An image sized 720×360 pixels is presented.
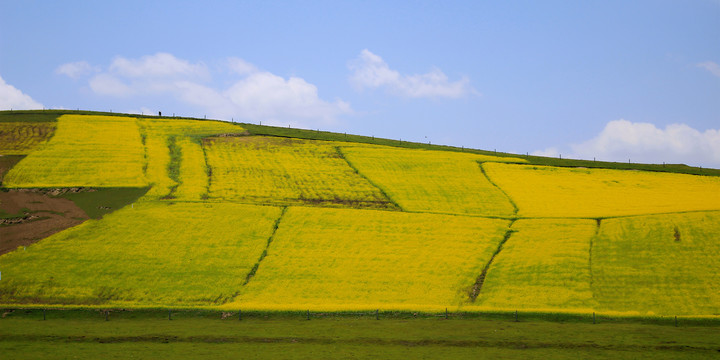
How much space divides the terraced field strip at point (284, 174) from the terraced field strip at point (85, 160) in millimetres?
9582

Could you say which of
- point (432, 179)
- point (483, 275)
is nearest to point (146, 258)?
point (483, 275)

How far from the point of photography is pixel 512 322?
40000 mm

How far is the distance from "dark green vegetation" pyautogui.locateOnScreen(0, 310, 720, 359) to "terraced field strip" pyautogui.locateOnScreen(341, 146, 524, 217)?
25324 mm

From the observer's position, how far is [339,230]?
56.8 meters

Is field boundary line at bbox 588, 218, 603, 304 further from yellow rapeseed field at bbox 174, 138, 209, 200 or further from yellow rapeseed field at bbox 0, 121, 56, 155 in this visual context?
yellow rapeseed field at bbox 0, 121, 56, 155

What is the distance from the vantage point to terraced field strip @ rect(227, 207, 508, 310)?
4491cm

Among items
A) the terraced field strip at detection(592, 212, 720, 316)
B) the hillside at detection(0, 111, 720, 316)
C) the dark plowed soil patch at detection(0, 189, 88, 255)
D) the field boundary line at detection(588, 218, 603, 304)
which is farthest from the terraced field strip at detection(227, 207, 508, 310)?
the dark plowed soil patch at detection(0, 189, 88, 255)

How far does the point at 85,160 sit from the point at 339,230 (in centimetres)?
3506

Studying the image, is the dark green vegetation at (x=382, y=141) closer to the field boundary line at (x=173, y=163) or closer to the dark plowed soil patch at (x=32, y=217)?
the field boundary line at (x=173, y=163)

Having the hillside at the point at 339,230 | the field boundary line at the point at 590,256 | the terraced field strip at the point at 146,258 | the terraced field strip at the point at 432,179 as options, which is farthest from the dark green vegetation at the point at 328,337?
the terraced field strip at the point at 432,179

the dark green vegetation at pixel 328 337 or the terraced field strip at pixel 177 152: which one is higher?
the terraced field strip at pixel 177 152

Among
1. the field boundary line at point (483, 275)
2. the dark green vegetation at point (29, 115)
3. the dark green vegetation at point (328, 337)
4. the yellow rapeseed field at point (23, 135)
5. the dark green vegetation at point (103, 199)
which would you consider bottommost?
the dark green vegetation at point (328, 337)

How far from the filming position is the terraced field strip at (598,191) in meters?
62.8

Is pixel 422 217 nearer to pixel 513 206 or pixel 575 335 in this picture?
pixel 513 206
